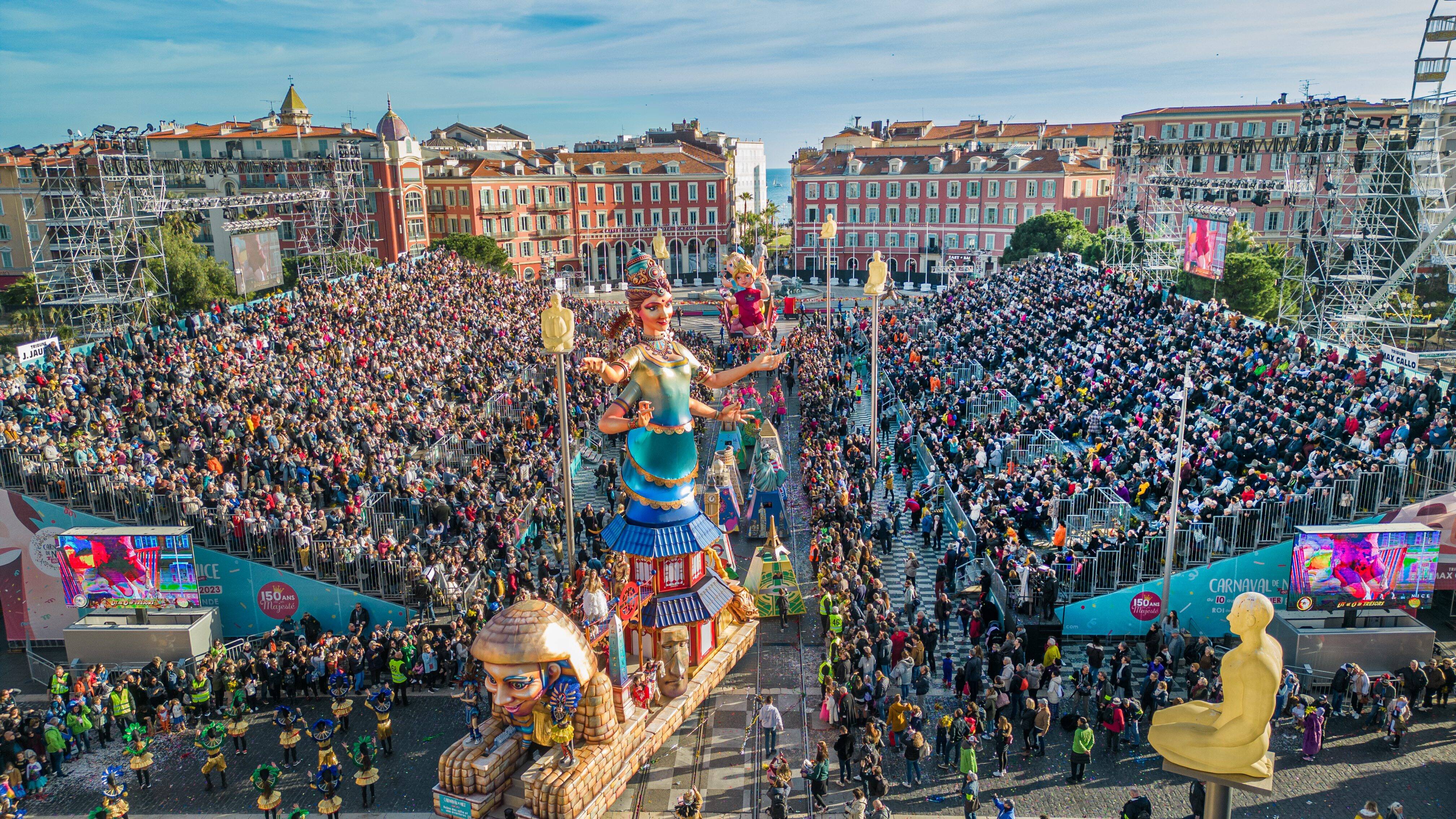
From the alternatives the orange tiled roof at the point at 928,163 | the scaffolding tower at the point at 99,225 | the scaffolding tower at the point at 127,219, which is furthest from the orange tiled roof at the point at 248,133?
the orange tiled roof at the point at 928,163

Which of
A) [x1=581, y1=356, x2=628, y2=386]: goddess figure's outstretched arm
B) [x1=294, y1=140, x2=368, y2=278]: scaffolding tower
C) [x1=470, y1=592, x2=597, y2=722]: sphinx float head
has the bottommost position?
[x1=470, y1=592, x2=597, y2=722]: sphinx float head

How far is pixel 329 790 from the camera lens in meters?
12.8

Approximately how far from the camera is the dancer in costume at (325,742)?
42.4 feet

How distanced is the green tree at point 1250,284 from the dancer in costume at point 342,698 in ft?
138

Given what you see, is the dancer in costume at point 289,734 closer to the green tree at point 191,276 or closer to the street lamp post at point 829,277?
the street lamp post at point 829,277

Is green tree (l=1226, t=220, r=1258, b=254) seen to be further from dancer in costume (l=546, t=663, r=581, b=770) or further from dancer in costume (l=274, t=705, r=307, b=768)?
dancer in costume (l=274, t=705, r=307, b=768)

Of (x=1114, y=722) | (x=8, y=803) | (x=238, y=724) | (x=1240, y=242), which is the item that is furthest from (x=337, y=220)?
(x=1240, y=242)

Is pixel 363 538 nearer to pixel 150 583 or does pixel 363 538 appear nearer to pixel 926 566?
pixel 150 583

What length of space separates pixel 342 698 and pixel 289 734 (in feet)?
2.73

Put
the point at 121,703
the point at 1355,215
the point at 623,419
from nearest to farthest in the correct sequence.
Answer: the point at 623,419
the point at 121,703
the point at 1355,215

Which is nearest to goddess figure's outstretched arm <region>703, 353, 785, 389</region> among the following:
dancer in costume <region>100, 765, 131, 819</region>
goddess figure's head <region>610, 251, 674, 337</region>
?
goddess figure's head <region>610, 251, 674, 337</region>

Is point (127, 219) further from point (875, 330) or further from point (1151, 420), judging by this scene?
point (1151, 420)

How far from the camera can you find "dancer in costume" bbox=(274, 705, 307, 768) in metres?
14.4

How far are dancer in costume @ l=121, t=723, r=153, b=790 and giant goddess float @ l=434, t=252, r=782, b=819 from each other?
5.17 metres
